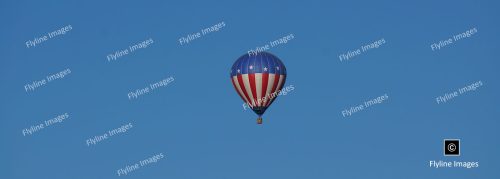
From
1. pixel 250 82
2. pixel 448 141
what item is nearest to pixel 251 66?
pixel 250 82

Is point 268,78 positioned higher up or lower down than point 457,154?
higher up

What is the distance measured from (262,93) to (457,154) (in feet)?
63.7

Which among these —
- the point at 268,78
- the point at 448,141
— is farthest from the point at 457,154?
the point at 268,78

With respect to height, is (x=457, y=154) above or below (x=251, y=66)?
below

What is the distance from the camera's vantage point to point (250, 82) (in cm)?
11950

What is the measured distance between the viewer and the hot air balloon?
11931 cm

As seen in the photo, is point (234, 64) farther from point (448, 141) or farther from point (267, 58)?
point (448, 141)

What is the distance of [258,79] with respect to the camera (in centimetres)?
11919

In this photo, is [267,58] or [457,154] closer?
[457,154]

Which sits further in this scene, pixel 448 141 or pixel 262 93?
pixel 262 93

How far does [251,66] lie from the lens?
11938 centimetres

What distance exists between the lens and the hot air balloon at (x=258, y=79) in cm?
11931

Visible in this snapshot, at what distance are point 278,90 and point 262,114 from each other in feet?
7.78

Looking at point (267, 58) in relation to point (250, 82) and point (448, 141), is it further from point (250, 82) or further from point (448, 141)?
point (448, 141)
